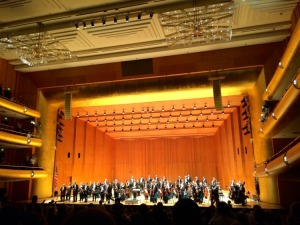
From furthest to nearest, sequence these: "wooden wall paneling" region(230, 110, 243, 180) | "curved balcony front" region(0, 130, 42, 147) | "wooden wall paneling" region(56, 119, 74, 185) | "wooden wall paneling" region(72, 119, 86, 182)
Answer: "wooden wall paneling" region(72, 119, 86, 182)
"wooden wall paneling" region(56, 119, 74, 185)
"wooden wall paneling" region(230, 110, 243, 180)
"curved balcony front" region(0, 130, 42, 147)

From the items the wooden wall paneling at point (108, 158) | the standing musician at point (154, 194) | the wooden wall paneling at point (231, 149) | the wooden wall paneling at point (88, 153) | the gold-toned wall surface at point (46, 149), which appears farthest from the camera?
the wooden wall paneling at point (108, 158)

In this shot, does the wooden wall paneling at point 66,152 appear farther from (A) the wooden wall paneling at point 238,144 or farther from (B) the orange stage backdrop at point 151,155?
(A) the wooden wall paneling at point 238,144

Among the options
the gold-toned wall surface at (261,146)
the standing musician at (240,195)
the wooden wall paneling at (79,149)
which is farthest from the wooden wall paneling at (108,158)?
the gold-toned wall surface at (261,146)

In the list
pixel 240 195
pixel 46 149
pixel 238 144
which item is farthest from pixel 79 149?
pixel 240 195

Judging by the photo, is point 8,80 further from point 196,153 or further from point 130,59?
point 196,153

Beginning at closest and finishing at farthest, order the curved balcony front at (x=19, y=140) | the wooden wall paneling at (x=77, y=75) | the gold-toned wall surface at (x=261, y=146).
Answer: the gold-toned wall surface at (x=261, y=146) < the curved balcony front at (x=19, y=140) < the wooden wall paneling at (x=77, y=75)

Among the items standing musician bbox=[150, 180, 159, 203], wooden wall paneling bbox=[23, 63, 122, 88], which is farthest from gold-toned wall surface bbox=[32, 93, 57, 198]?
standing musician bbox=[150, 180, 159, 203]

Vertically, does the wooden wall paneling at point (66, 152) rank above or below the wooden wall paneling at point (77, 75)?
below

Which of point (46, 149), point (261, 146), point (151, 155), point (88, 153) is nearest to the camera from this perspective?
point (261, 146)

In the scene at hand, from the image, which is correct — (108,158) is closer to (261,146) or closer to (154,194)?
(154,194)

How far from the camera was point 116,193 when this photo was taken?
11438 millimetres

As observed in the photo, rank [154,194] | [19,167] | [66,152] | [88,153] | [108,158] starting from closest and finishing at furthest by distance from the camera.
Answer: [19,167] → [154,194] → [66,152] → [88,153] → [108,158]

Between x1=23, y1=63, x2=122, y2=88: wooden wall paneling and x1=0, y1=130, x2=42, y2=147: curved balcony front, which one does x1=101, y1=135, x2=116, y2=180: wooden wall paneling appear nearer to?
x1=0, y1=130, x2=42, y2=147: curved balcony front

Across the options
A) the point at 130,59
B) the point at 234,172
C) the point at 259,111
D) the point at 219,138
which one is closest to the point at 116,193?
the point at 130,59
